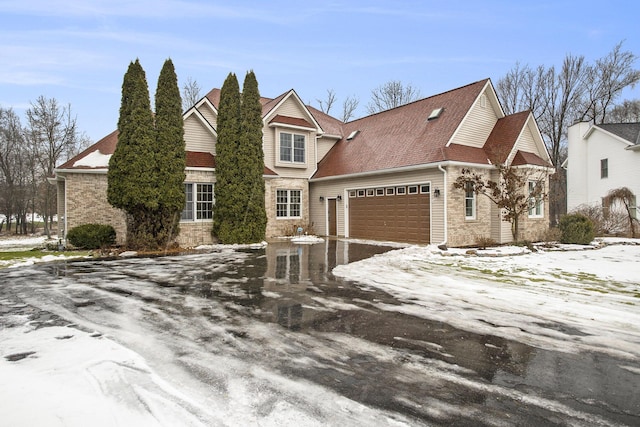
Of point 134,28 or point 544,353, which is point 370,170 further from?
point 544,353

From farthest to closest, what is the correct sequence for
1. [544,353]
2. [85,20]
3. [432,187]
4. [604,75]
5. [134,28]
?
1. [604,75]
2. [432,187]
3. [134,28]
4. [85,20]
5. [544,353]

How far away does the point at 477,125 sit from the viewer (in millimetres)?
15891

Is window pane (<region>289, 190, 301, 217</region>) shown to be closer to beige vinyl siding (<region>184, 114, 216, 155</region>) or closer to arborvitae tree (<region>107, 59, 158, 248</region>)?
beige vinyl siding (<region>184, 114, 216, 155</region>)

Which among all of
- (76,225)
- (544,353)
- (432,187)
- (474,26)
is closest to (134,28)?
(76,225)

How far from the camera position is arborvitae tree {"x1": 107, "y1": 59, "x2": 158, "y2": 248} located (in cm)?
1324

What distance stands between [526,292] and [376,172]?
1023cm

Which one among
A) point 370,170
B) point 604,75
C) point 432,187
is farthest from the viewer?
point 604,75

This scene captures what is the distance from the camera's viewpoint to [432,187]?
14562 millimetres

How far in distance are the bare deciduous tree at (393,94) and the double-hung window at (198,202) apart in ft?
86.1

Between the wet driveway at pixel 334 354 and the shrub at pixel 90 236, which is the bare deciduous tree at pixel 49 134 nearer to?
the shrub at pixel 90 236

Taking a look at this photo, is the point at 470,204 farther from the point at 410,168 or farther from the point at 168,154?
the point at 168,154

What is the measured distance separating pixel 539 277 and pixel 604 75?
30580 mm

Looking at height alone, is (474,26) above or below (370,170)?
above

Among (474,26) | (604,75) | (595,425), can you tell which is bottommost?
(595,425)
